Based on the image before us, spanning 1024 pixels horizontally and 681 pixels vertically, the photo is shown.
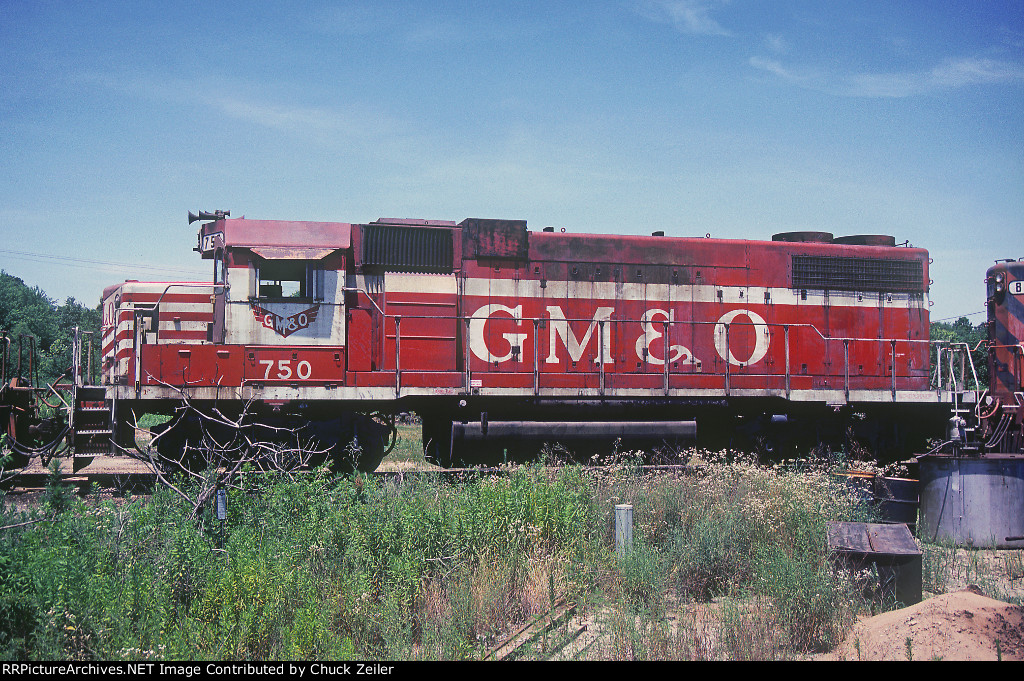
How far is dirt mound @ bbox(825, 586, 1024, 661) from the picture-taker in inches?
187

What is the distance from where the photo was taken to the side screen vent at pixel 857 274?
1214 cm

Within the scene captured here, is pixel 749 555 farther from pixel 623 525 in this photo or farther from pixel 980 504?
pixel 980 504

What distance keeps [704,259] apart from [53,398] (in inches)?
420

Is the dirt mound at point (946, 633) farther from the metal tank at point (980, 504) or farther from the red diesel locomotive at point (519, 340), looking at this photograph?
the red diesel locomotive at point (519, 340)

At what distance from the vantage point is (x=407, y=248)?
1105cm

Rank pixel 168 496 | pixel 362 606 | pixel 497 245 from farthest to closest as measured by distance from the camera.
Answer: pixel 497 245
pixel 168 496
pixel 362 606

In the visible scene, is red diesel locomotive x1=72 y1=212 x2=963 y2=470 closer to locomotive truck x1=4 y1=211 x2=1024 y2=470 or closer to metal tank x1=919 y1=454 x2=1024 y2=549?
locomotive truck x1=4 y1=211 x2=1024 y2=470

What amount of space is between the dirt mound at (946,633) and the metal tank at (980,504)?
10.1 feet

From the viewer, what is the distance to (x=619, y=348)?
11.5 meters

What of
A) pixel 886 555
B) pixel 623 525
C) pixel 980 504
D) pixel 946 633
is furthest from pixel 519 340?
pixel 946 633

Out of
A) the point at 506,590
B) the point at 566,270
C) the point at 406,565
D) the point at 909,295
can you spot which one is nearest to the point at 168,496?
the point at 406,565

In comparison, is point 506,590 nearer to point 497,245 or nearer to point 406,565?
point 406,565

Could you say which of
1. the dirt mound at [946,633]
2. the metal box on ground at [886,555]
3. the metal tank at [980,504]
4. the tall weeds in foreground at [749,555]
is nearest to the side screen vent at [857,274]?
the tall weeds in foreground at [749,555]

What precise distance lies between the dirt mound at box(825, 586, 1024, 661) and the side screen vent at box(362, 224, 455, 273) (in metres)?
7.52
